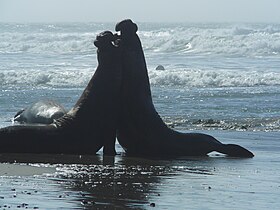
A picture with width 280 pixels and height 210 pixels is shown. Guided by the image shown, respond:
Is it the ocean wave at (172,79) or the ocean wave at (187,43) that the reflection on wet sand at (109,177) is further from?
the ocean wave at (187,43)

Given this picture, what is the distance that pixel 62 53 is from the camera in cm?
5459

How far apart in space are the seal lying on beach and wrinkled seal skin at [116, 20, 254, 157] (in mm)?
1393

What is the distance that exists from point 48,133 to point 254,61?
3088 cm

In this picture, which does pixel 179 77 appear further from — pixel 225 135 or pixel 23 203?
pixel 23 203

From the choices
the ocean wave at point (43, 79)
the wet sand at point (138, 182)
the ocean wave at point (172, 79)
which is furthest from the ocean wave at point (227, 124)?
the ocean wave at point (43, 79)

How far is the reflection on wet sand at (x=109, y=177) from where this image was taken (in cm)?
911

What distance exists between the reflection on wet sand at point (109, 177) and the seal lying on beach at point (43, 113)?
181 cm

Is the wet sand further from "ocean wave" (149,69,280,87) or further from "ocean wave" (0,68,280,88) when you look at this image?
"ocean wave" (0,68,280,88)

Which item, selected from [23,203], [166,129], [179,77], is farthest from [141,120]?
[179,77]

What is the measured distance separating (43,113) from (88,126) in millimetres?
2024

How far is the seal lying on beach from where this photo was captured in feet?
48.2

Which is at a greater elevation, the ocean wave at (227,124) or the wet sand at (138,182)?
the wet sand at (138,182)

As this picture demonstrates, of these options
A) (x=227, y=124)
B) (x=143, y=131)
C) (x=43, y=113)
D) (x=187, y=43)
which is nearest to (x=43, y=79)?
(x=227, y=124)

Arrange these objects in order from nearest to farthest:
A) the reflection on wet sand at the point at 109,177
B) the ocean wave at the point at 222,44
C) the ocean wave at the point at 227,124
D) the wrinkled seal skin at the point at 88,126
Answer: the reflection on wet sand at the point at 109,177 → the wrinkled seal skin at the point at 88,126 → the ocean wave at the point at 227,124 → the ocean wave at the point at 222,44
